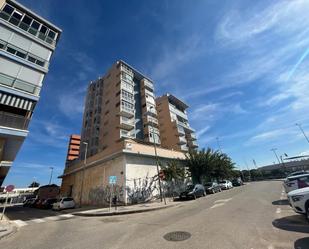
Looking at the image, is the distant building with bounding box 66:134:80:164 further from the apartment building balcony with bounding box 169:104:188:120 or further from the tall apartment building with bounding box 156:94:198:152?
the apartment building balcony with bounding box 169:104:188:120

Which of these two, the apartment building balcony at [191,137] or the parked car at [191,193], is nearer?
the parked car at [191,193]

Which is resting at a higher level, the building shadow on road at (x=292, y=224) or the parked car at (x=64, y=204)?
the parked car at (x=64, y=204)

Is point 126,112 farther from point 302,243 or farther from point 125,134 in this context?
point 302,243

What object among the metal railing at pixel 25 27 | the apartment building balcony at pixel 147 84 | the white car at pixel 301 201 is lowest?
the white car at pixel 301 201

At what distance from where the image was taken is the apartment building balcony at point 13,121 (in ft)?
40.9

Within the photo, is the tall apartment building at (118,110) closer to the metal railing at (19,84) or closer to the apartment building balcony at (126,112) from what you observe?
the apartment building balcony at (126,112)

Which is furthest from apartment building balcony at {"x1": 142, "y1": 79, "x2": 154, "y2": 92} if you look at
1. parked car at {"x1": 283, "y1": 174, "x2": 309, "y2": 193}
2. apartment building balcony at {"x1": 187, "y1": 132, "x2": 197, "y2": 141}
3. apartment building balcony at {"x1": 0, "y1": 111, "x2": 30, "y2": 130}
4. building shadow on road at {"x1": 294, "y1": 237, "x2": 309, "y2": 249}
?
building shadow on road at {"x1": 294, "y1": 237, "x2": 309, "y2": 249}

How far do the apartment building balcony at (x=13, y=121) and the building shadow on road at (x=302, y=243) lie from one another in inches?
667

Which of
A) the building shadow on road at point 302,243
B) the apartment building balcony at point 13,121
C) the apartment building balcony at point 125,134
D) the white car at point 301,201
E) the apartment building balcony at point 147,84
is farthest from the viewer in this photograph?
the apartment building balcony at point 147,84

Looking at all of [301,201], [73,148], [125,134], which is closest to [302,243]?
[301,201]

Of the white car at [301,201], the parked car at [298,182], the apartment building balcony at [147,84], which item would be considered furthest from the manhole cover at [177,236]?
the apartment building balcony at [147,84]

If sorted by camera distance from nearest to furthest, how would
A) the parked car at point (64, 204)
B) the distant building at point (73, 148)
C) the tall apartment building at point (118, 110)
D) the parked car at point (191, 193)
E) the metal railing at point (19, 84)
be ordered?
1. the metal railing at point (19, 84)
2. the parked car at point (191, 193)
3. the parked car at point (64, 204)
4. the tall apartment building at point (118, 110)
5. the distant building at point (73, 148)

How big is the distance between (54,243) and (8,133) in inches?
392

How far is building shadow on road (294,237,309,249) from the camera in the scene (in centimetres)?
408
